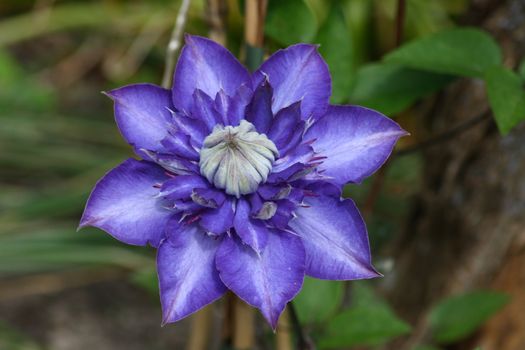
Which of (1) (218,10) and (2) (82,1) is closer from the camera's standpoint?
(1) (218,10)

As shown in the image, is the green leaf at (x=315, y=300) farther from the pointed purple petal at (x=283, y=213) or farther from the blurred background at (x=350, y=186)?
the pointed purple petal at (x=283, y=213)

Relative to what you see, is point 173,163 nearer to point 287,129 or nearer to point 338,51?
point 287,129

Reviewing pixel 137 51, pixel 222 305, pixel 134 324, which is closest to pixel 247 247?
pixel 222 305

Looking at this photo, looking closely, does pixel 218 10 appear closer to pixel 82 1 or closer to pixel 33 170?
pixel 33 170

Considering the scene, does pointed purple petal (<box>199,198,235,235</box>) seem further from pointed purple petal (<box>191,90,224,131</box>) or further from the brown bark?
the brown bark

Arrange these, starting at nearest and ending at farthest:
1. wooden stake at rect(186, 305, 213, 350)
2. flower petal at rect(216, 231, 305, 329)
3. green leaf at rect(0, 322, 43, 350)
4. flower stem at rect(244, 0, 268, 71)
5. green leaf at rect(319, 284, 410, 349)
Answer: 1. flower petal at rect(216, 231, 305, 329)
2. flower stem at rect(244, 0, 268, 71)
3. green leaf at rect(319, 284, 410, 349)
4. wooden stake at rect(186, 305, 213, 350)
5. green leaf at rect(0, 322, 43, 350)

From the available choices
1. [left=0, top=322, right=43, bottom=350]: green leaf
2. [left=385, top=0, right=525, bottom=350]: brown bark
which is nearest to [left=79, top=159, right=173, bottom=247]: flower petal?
[left=385, top=0, right=525, bottom=350]: brown bark

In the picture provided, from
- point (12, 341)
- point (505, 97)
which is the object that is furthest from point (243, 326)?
point (12, 341)
